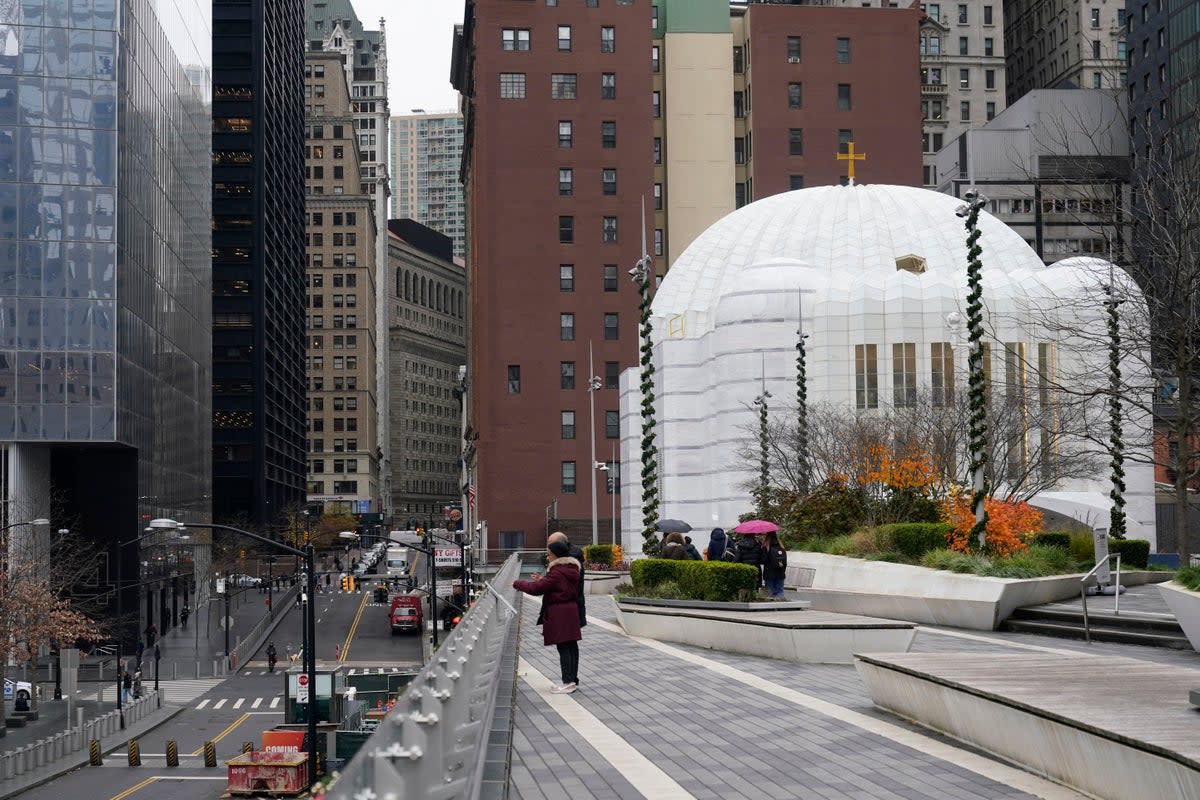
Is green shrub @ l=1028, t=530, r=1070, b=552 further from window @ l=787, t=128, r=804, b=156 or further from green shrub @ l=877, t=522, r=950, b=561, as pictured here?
window @ l=787, t=128, r=804, b=156

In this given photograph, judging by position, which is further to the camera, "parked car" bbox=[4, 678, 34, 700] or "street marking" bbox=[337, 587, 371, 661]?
"street marking" bbox=[337, 587, 371, 661]

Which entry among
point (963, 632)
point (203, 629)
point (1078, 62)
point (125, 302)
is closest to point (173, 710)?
point (125, 302)

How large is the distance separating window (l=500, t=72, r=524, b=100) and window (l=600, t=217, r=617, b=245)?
434 inches

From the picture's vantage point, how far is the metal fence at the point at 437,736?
5703 millimetres

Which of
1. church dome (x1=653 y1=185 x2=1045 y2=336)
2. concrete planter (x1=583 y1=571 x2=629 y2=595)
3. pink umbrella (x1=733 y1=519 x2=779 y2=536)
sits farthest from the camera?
church dome (x1=653 y1=185 x2=1045 y2=336)

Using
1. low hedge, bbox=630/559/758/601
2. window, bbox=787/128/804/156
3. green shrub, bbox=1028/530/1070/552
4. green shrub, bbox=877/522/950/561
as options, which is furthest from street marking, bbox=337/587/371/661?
low hedge, bbox=630/559/758/601

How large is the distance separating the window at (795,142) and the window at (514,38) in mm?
21401

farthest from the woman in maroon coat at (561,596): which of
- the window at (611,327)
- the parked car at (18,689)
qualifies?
the window at (611,327)

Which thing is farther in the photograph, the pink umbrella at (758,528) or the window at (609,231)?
the window at (609,231)

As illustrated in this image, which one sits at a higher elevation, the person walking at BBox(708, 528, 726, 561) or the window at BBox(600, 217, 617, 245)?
the window at BBox(600, 217, 617, 245)

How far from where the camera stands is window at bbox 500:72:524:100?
10669cm

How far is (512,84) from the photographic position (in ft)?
350

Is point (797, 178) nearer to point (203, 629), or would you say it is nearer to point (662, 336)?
point (662, 336)

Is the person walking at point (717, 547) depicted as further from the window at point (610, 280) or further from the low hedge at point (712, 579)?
the window at point (610, 280)
